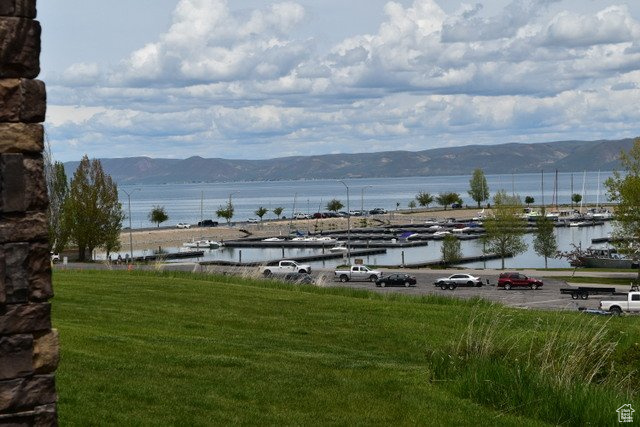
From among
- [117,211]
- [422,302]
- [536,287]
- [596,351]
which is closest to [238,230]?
[117,211]

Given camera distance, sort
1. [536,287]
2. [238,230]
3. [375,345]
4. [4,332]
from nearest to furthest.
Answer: [4,332] → [375,345] → [536,287] → [238,230]

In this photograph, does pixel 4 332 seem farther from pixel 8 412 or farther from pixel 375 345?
pixel 375 345

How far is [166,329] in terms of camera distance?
67.3ft

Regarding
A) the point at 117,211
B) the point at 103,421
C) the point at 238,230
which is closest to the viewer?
the point at 103,421

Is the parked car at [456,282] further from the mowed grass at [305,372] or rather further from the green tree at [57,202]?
the mowed grass at [305,372]

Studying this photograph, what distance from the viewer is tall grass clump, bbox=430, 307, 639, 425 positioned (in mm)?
12859

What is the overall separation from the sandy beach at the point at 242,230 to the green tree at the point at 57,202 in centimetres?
4585

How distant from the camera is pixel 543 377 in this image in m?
13.8

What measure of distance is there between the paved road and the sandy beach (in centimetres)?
6351

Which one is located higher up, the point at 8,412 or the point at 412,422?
the point at 8,412

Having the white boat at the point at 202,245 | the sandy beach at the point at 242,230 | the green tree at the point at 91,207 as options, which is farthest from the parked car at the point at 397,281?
the white boat at the point at 202,245

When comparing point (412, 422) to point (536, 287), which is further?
point (536, 287)

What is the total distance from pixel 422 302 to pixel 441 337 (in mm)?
9113

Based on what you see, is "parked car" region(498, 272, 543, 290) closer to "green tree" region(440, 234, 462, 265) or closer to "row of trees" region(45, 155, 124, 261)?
"green tree" region(440, 234, 462, 265)
